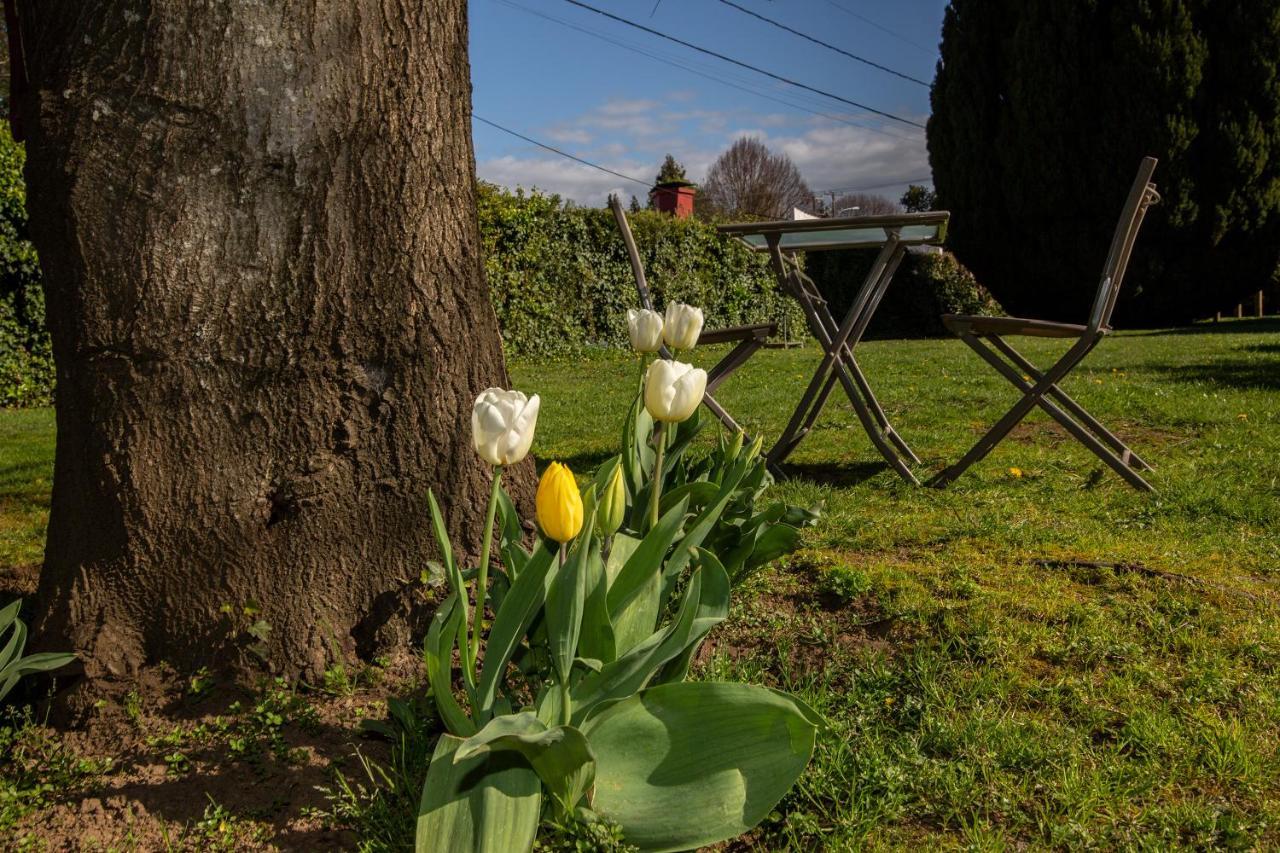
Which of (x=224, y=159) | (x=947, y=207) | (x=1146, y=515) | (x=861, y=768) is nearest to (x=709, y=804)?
(x=861, y=768)

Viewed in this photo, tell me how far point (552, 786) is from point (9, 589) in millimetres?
2219

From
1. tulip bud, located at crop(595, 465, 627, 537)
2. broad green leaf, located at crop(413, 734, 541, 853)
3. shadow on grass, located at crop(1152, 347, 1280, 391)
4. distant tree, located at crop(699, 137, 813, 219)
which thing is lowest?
broad green leaf, located at crop(413, 734, 541, 853)

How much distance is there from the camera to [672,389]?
1719 millimetres

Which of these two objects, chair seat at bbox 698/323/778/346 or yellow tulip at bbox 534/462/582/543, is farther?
chair seat at bbox 698/323/778/346

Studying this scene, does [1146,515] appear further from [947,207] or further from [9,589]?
[947,207]

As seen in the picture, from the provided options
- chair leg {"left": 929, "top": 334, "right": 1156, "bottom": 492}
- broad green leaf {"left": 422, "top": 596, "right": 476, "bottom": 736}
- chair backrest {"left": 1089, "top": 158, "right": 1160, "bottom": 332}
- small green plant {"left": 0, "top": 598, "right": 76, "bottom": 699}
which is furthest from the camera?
chair leg {"left": 929, "top": 334, "right": 1156, "bottom": 492}

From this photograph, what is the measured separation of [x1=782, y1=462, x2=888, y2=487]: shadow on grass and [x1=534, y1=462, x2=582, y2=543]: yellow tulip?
9.24ft

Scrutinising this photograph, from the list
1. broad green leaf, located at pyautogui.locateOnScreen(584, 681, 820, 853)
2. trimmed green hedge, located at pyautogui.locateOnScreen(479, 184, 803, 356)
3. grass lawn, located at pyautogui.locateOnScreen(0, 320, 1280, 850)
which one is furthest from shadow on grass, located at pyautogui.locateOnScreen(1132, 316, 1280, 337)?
broad green leaf, located at pyautogui.locateOnScreen(584, 681, 820, 853)

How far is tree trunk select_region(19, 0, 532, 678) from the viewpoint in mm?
1980

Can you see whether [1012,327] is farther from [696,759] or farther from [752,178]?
[752,178]

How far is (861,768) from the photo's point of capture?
1803mm

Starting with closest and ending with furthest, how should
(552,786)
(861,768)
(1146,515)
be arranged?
(552,786) < (861,768) < (1146,515)

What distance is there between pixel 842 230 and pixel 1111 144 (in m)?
11.3

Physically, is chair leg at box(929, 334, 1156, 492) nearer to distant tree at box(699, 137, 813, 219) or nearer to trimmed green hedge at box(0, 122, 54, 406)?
trimmed green hedge at box(0, 122, 54, 406)
